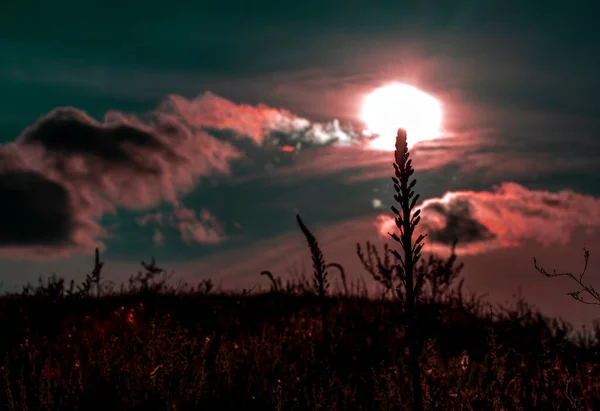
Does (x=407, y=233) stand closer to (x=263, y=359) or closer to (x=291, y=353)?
(x=263, y=359)

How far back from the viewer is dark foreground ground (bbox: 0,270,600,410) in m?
4.60

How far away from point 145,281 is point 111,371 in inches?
260

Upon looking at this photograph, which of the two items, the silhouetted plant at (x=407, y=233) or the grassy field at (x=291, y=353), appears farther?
the grassy field at (x=291, y=353)

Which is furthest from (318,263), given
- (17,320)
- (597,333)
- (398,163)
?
(597,333)

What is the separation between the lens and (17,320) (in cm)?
937

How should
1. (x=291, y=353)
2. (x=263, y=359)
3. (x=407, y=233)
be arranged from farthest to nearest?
(x=291, y=353) < (x=263, y=359) < (x=407, y=233)

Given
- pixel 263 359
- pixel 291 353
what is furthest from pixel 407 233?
pixel 291 353

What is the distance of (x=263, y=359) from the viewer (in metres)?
6.24

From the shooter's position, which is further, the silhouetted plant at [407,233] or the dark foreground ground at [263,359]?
the dark foreground ground at [263,359]

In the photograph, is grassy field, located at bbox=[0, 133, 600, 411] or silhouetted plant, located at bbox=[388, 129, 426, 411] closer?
silhouetted plant, located at bbox=[388, 129, 426, 411]

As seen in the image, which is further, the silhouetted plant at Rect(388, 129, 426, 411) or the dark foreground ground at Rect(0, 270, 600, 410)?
the dark foreground ground at Rect(0, 270, 600, 410)

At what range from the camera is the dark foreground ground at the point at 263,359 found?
4598 millimetres

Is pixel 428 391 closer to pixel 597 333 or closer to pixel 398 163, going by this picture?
pixel 398 163

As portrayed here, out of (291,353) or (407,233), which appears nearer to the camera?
(407,233)
